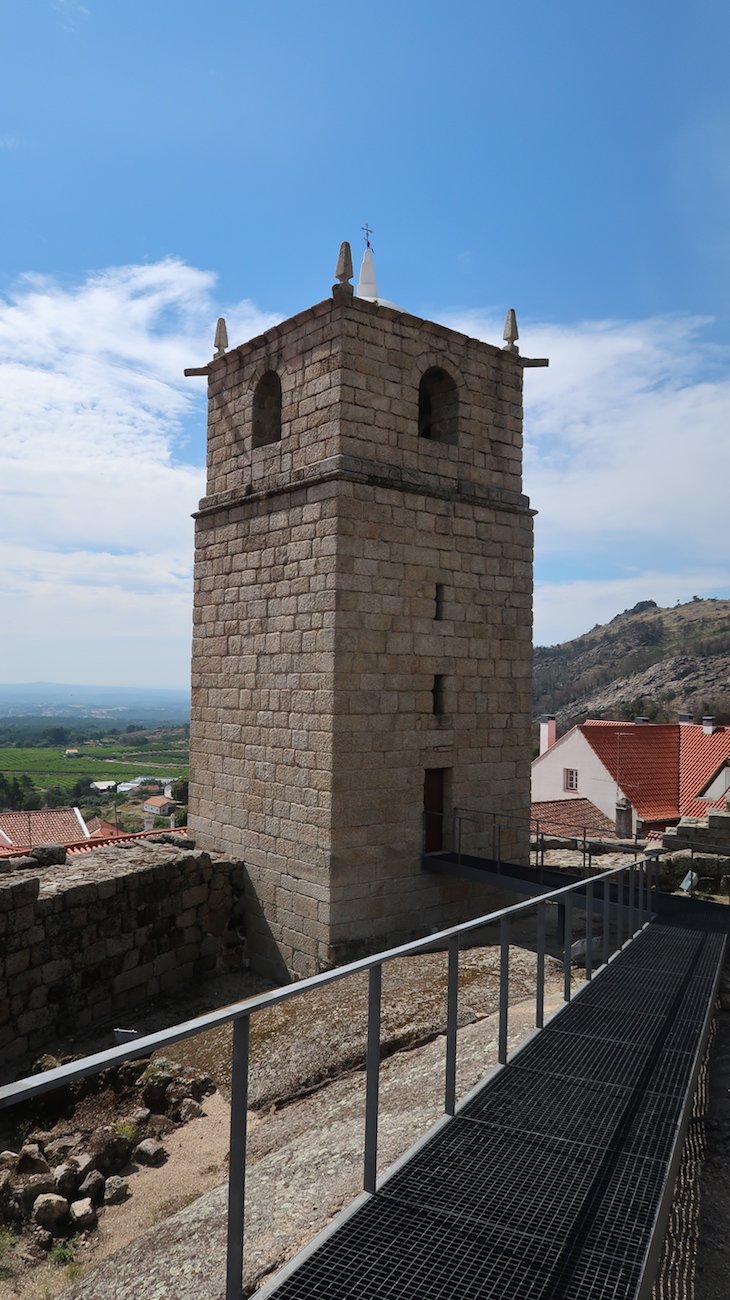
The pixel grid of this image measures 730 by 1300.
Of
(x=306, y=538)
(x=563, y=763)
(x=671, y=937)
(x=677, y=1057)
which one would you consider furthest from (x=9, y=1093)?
(x=563, y=763)

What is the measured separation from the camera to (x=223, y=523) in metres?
12.5

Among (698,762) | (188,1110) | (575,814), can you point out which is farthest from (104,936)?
(698,762)

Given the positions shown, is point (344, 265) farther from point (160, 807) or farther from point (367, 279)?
point (160, 807)

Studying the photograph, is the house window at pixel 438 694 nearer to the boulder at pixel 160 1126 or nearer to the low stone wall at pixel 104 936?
the low stone wall at pixel 104 936

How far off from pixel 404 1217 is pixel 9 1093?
6.81 ft

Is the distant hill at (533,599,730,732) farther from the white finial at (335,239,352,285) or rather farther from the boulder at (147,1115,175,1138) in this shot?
the boulder at (147,1115,175,1138)

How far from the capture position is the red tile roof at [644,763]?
80.3 ft

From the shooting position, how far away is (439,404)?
1204 centimetres

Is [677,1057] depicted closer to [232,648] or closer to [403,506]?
[403,506]

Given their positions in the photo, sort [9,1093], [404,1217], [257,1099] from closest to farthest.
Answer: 1. [9,1093]
2. [404,1217]
3. [257,1099]

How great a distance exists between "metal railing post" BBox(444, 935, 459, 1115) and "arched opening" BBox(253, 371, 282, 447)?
30.3 feet

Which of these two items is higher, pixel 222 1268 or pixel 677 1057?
pixel 677 1057

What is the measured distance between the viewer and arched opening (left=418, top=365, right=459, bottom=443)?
11828 millimetres

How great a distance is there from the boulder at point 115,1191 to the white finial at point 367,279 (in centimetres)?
1199
